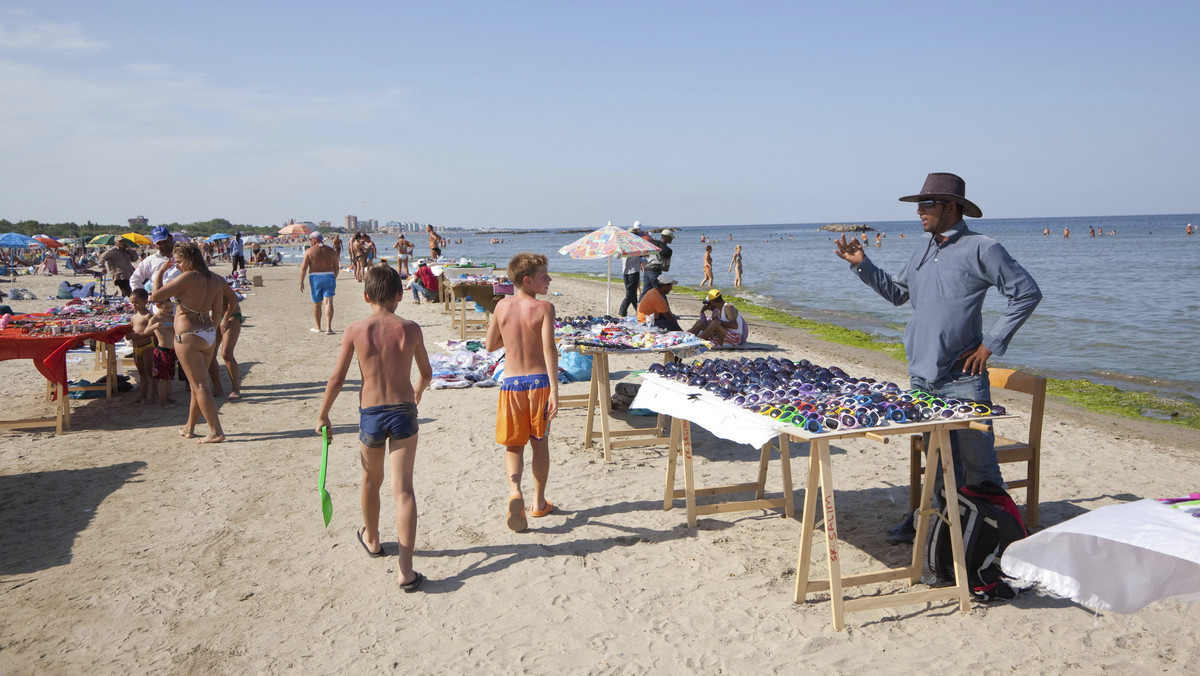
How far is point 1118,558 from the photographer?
2.11 m

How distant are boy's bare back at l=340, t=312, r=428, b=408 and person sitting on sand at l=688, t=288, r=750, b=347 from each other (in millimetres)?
8632

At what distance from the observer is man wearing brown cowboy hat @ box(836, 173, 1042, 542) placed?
12.9ft

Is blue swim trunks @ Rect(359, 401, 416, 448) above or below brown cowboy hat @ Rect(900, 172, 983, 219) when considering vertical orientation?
below

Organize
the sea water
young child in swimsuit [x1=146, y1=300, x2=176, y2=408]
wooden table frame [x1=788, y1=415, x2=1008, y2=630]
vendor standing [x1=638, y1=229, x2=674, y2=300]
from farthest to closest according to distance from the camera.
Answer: vendor standing [x1=638, y1=229, x2=674, y2=300] < the sea water < young child in swimsuit [x1=146, y1=300, x2=176, y2=408] < wooden table frame [x1=788, y1=415, x2=1008, y2=630]

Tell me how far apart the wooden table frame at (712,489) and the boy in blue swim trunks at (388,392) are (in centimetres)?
178

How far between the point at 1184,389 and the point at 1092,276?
24081 millimetres

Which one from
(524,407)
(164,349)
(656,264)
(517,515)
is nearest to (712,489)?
(517,515)

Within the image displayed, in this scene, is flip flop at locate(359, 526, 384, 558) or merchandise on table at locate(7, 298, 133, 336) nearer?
flip flop at locate(359, 526, 384, 558)

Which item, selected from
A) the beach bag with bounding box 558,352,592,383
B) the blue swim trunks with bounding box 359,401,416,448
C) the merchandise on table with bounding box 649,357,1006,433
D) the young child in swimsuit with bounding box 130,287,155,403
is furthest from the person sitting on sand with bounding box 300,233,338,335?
the merchandise on table with bounding box 649,357,1006,433

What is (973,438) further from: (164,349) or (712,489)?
(164,349)

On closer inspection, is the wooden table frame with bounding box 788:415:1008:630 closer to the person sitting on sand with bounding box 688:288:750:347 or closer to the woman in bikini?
the woman in bikini

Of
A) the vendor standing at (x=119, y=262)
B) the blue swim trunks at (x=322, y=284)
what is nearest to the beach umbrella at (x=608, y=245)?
the blue swim trunks at (x=322, y=284)

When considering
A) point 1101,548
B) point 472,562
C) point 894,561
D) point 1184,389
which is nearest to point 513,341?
point 472,562

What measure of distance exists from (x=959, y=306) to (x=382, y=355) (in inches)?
123
